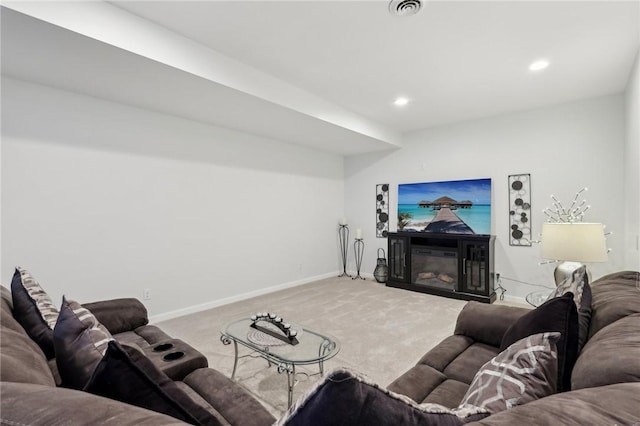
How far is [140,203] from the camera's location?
3.42 metres

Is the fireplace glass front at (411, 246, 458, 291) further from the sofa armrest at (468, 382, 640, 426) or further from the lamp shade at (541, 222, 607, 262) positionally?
the sofa armrest at (468, 382, 640, 426)

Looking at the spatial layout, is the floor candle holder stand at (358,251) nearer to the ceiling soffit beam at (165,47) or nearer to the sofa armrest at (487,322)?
the ceiling soffit beam at (165,47)

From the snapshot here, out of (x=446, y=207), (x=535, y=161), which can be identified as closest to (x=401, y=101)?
(x=446, y=207)

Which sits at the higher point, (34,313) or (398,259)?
(34,313)

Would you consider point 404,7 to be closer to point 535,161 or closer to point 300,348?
point 300,348

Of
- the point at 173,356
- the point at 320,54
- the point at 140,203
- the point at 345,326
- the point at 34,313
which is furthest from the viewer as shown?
the point at 140,203

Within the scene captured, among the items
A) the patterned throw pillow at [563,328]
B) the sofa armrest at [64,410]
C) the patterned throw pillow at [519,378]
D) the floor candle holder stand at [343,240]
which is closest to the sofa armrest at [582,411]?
the patterned throw pillow at [519,378]

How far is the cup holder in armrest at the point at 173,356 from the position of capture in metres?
1.60

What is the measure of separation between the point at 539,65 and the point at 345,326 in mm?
3284

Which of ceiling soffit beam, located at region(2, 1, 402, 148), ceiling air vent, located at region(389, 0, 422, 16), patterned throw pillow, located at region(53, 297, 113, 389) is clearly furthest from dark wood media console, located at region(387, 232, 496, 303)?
patterned throw pillow, located at region(53, 297, 113, 389)

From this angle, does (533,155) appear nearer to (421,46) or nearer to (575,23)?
(575,23)

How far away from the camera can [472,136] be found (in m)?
4.66

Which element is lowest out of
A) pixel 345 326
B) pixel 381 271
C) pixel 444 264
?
pixel 345 326

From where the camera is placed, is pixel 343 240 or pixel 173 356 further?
pixel 343 240
